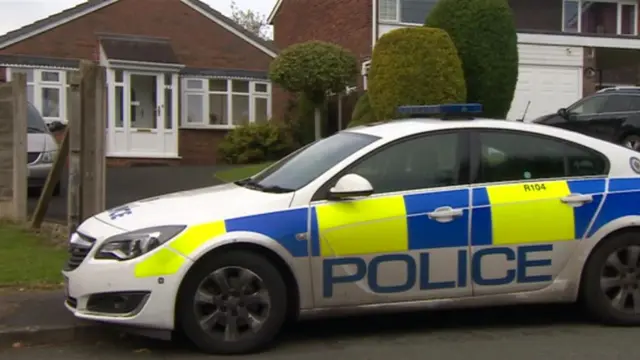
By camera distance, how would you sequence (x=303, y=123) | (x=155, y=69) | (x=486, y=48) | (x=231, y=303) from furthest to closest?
1. (x=303, y=123)
2. (x=155, y=69)
3. (x=486, y=48)
4. (x=231, y=303)

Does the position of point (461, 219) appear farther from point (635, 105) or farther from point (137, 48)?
point (137, 48)

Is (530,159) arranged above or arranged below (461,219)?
above

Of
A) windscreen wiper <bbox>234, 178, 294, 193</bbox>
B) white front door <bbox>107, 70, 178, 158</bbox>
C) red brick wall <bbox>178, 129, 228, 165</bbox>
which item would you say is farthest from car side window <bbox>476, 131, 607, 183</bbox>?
red brick wall <bbox>178, 129, 228, 165</bbox>

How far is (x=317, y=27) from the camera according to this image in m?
27.5

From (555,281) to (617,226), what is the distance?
0.60 meters

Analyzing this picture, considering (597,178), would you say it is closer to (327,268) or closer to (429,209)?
(429,209)

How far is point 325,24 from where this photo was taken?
2678cm

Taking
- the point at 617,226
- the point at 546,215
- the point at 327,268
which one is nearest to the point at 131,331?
the point at 327,268

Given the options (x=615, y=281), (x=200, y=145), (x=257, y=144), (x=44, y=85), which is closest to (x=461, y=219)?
(x=615, y=281)

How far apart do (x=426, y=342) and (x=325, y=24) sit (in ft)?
71.1

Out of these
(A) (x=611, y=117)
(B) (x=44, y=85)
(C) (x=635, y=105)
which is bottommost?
(A) (x=611, y=117)

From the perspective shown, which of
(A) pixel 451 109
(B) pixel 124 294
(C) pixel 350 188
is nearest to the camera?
(B) pixel 124 294

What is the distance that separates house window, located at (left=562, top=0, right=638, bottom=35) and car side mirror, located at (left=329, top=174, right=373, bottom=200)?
22.6m

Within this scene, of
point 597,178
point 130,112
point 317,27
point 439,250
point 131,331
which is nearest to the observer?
point 131,331
